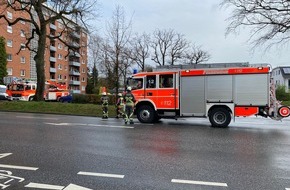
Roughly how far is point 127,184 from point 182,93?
9.96 meters

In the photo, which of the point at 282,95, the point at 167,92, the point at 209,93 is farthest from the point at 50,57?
the point at 209,93

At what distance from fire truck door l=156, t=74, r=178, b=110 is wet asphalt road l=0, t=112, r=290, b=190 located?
4487 millimetres

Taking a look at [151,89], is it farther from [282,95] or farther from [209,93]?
[282,95]

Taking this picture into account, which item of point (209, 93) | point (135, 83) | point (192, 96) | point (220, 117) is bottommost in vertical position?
point (220, 117)

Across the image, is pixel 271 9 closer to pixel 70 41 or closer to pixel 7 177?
pixel 70 41

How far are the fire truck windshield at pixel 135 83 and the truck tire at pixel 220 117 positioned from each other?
12.9 feet

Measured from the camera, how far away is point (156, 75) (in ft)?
49.7

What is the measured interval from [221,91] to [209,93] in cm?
56

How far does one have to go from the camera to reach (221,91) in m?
14.0

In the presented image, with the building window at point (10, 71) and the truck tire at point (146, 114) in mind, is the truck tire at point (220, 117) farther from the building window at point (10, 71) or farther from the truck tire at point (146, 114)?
the building window at point (10, 71)

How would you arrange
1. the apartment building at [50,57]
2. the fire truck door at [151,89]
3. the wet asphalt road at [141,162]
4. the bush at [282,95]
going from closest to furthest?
the wet asphalt road at [141,162]
the fire truck door at [151,89]
the bush at [282,95]
the apartment building at [50,57]

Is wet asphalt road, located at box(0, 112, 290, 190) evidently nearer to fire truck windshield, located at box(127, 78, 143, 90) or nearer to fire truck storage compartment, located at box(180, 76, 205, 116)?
fire truck storage compartment, located at box(180, 76, 205, 116)

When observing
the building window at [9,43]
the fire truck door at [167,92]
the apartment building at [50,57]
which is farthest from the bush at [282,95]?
the building window at [9,43]

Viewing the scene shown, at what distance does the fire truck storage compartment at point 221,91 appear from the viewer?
13297 millimetres
